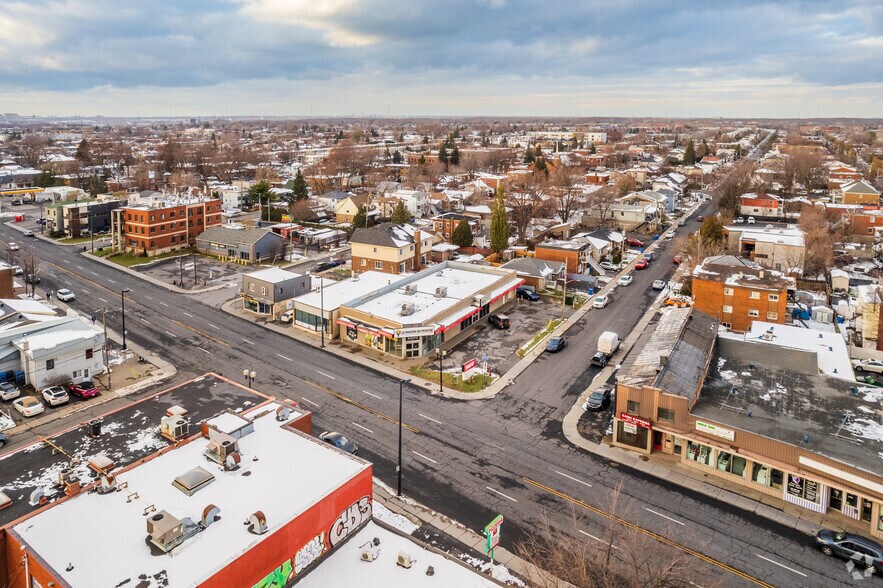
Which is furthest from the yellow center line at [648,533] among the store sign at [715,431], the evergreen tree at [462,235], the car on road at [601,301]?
the evergreen tree at [462,235]

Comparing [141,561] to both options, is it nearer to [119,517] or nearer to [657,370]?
[119,517]

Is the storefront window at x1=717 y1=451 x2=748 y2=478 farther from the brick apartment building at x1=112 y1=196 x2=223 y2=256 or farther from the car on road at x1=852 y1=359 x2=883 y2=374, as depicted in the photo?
the brick apartment building at x1=112 y1=196 x2=223 y2=256

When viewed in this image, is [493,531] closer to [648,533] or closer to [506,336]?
[648,533]

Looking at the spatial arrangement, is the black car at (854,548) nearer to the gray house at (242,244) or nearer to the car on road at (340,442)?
the car on road at (340,442)

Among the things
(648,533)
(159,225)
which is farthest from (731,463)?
(159,225)

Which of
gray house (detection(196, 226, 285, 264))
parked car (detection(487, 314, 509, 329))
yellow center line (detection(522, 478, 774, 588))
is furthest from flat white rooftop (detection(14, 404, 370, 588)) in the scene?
gray house (detection(196, 226, 285, 264))
